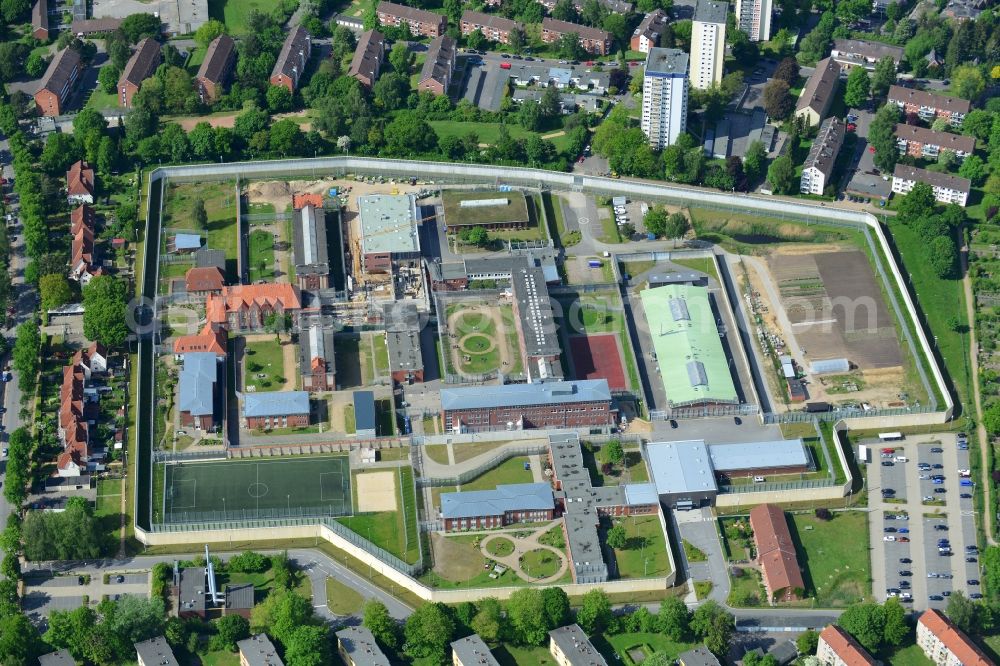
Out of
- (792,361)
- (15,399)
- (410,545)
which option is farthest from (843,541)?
(15,399)

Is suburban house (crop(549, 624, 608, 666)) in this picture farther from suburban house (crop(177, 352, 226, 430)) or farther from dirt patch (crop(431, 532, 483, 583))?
suburban house (crop(177, 352, 226, 430))

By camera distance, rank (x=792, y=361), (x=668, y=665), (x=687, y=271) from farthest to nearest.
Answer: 1. (x=687, y=271)
2. (x=792, y=361)
3. (x=668, y=665)

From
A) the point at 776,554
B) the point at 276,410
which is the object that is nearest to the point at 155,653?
the point at 276,410

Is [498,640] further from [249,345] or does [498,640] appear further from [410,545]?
[249,345]

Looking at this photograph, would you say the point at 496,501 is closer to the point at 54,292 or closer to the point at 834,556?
the point at 834,556

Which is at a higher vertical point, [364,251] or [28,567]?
[364,251]

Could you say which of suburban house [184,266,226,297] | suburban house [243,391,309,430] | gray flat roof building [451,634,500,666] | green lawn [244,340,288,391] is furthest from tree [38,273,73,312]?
gray flat roof building [451,634,500,666]

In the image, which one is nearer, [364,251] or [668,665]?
[668,665]
